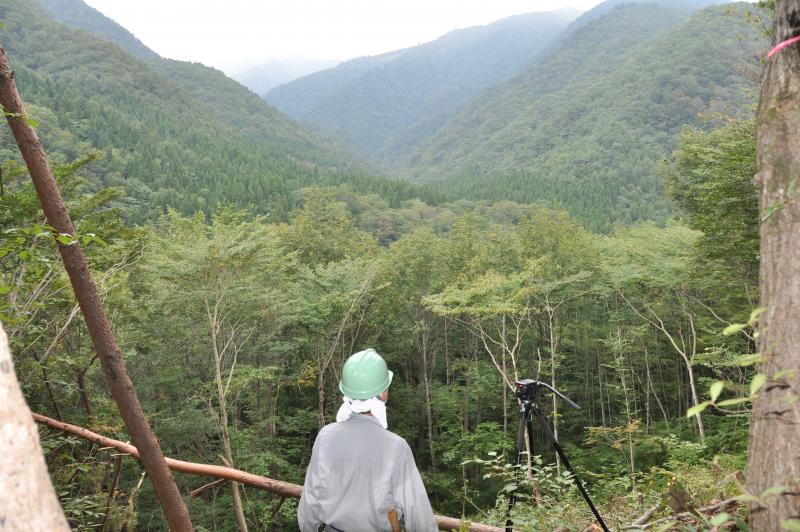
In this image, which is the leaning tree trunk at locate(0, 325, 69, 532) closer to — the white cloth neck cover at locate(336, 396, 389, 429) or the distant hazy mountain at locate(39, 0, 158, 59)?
the white cloth neck cover at locate(336, 396, 389, 429)

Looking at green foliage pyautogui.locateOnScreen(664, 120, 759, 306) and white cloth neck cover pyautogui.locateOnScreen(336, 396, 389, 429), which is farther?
A: green foliage pyautogui.locateOnScreen(664, 120, 759, 306)

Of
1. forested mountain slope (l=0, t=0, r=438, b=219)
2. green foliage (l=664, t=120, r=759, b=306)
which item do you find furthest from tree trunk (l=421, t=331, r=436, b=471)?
forested mountain slope (l=0, t=0, r=438, b=219)

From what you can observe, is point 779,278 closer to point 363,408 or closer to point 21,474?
point 363,408

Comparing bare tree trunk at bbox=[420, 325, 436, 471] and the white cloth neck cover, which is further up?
the white cloth neck cover

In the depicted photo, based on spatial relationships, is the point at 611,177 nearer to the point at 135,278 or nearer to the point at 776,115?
the point at 135,278

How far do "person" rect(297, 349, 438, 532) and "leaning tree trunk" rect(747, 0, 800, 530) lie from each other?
1044mm

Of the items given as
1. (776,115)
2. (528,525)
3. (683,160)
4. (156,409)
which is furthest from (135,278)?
(683,160)

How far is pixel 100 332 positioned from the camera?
8.09 ft

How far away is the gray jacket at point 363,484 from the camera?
1621 mm

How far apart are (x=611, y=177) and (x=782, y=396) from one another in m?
86.0

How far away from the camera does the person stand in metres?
1.62

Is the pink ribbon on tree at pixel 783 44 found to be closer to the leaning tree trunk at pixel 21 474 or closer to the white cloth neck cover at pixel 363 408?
the white cloth neck cover at pixel 363 408

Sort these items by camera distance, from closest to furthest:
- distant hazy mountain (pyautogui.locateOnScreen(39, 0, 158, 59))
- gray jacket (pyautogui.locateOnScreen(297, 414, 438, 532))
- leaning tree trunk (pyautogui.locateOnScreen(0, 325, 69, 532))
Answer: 1. leaning tree trunk (pyautogui.locateOnScreen(0, 325, 69, 532))
2. gray jacket (pyautogui.locateOnScreen(297, 414, 438, 532))
3. distant hazy mountain (pyautogui.locateOnScreen(39, 0, 158, 59))

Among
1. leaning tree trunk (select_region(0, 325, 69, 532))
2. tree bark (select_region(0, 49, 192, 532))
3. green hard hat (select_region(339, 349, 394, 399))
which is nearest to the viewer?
leaning tree trunk (select_region(0, 325, 69, 532))
